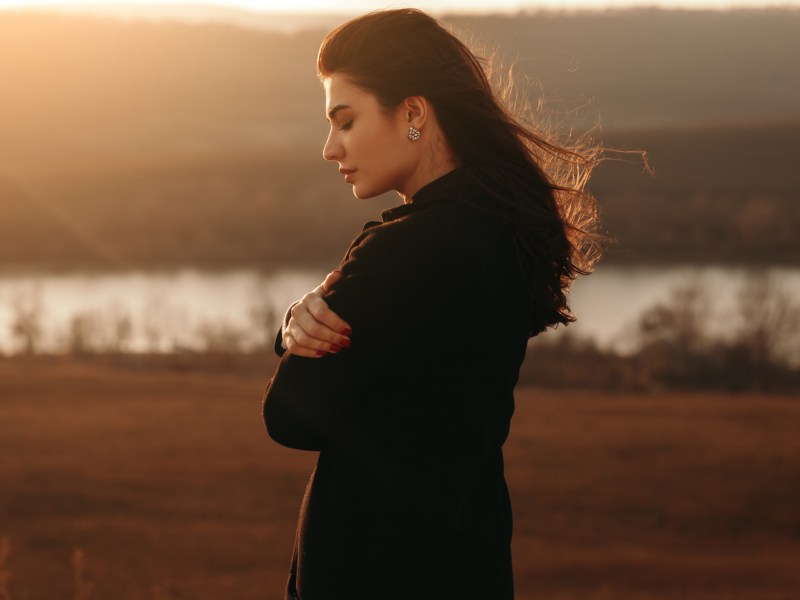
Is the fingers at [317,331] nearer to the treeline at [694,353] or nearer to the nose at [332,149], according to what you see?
the nose at [332,149]

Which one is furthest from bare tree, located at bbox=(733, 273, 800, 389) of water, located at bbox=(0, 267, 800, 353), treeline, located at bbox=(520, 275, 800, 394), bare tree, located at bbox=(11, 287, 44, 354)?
bare tree, located at bbox=(11, 287, 44, 354)

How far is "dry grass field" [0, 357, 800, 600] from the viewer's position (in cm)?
1870

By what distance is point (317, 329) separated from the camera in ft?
4.28

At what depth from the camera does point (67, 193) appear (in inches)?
2185

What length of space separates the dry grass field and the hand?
1457 cm

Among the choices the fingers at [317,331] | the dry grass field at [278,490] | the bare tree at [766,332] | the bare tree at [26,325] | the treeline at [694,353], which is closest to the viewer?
the fingers at [317,331]

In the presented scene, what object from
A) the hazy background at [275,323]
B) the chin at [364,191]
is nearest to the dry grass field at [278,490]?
the hazy background at [275,323]

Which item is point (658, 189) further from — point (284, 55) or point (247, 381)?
point (284, 55)

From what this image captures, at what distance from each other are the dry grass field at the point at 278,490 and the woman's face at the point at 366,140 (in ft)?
47.7

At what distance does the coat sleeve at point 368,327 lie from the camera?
1304 millimetres

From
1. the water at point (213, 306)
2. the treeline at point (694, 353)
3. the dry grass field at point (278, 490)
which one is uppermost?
the water at point (213, 306)

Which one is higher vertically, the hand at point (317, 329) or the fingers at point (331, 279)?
the fingers at point (331, 279)

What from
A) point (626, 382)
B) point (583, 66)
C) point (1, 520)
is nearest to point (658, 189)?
point (626, 382)

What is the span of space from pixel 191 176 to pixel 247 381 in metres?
28.9
